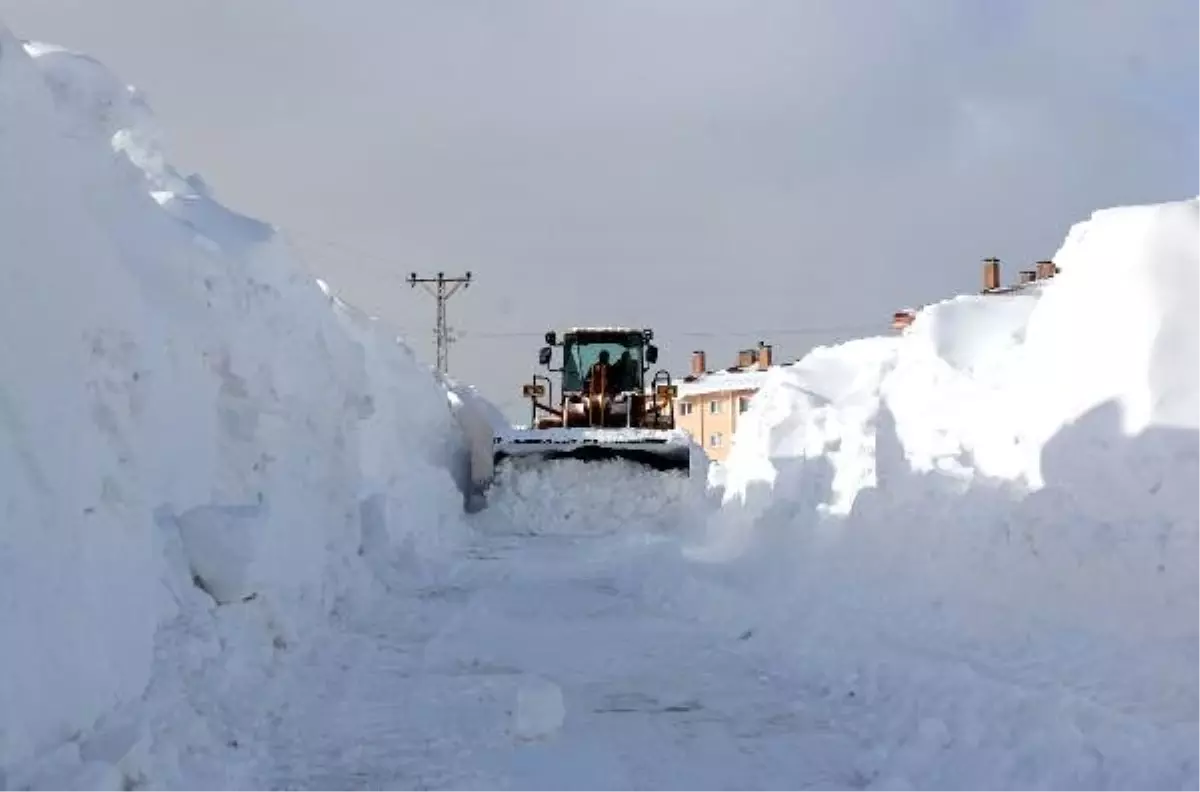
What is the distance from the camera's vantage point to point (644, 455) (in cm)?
1659

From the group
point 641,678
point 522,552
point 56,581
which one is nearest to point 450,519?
point 522,552

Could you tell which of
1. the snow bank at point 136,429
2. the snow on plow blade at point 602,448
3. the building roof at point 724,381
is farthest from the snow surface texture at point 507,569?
the building roof at point 724,381

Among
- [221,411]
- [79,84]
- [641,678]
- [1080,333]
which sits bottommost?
[641,678]

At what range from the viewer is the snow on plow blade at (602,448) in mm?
16375

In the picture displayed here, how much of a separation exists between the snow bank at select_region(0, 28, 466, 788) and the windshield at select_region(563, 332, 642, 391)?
10374mm

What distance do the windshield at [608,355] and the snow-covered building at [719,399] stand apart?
36.8m

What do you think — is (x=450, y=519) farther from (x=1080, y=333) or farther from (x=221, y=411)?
(x=1080, y=333)

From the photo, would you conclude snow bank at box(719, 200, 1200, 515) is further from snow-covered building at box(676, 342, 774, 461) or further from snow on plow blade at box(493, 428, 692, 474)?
snow-covered building at box(676, 342, 774, 461)

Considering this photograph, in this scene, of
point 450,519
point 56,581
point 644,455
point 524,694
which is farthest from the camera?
point 644,455

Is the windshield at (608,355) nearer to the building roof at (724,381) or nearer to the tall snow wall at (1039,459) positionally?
the tall snow wall at (1039,459)

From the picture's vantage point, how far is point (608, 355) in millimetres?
21672

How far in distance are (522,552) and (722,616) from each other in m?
4.78

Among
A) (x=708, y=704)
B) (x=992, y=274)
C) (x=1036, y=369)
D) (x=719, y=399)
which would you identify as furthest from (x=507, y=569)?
(x=719, y=399)

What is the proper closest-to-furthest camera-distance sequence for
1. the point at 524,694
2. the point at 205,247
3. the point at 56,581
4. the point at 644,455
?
the point at 56,581
the point at 524,694
the point at 205,247
the point at 644,455
